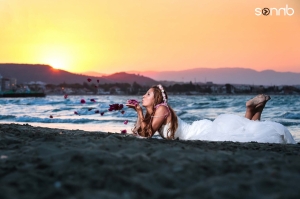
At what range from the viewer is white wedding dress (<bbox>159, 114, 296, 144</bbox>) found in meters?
6.64

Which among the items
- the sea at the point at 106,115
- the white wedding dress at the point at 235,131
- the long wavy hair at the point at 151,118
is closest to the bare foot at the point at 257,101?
the white wedding dress at the point at 235,131

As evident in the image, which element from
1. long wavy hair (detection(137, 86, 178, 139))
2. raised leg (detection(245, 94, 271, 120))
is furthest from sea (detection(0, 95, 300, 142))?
raised leg (detection(245, 94, 271, 120))

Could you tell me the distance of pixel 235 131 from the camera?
6766 millimetres

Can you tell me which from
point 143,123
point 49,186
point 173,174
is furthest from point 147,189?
point 143,123

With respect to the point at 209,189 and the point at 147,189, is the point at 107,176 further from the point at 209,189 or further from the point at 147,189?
the point at 209,189

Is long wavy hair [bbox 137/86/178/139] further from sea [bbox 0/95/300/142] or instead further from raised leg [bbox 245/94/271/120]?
sea [bbox 0/95/300/142]

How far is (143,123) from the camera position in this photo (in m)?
6.65

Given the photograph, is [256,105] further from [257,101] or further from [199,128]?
[199,128]

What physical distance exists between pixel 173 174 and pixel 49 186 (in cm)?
97

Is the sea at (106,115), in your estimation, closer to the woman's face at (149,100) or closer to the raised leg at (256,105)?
the woman's face at (149,100)

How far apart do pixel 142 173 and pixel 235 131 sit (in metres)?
3.78

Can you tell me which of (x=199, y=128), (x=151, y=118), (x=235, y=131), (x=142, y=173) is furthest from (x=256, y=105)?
(x=142, y=173)

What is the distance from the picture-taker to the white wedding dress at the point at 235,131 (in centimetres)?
664

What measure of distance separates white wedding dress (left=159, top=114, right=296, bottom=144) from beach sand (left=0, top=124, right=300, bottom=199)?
2371 mm
